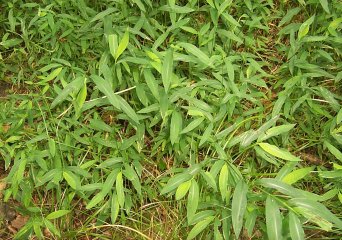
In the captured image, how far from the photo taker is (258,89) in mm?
2275

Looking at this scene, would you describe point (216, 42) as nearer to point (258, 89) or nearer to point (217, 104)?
point (258, 89)

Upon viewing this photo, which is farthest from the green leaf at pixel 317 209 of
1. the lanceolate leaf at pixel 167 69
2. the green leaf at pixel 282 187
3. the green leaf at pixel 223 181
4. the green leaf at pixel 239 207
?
the lanceolate leaf at pixel 167 69

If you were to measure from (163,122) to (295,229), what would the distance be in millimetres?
739

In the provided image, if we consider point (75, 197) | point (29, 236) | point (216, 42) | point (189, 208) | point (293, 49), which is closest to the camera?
point (189, 208)

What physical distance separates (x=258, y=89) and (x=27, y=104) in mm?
1391

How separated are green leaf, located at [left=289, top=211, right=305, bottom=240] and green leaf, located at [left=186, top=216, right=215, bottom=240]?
1.46 feet

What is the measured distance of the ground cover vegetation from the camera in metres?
1.65

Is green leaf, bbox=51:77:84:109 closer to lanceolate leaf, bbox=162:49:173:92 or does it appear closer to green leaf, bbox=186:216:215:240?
lanceolate leaf, bbox=162:49:173:92

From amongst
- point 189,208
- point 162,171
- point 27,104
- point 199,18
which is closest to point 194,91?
point 162,171

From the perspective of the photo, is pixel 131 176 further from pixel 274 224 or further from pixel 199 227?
pixel 274 224

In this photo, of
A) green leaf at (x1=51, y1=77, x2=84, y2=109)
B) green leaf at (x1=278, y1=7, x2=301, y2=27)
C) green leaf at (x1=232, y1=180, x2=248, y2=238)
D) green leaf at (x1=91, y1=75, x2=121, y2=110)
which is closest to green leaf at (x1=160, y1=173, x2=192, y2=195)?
green leaf at (x1=232, y1=180, x2=248, y2=238)

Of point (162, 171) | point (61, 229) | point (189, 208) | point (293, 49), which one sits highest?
point (293, 49)

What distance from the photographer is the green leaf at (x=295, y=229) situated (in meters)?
1.23

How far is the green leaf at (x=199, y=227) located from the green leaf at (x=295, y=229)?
1.46 ft
